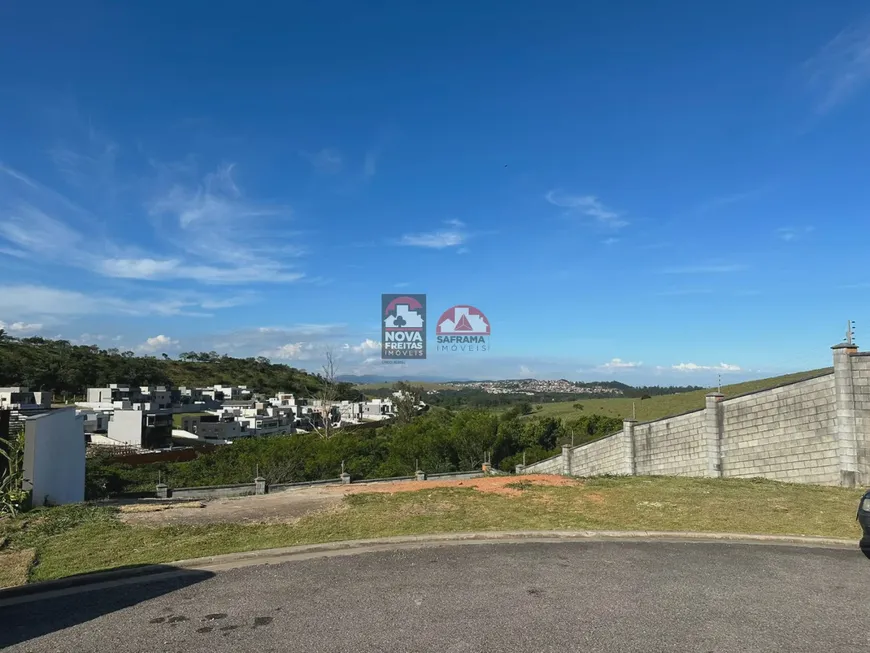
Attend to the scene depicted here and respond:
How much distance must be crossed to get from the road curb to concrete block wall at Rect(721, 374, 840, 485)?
6.45 meters

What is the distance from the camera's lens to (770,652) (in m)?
4.20

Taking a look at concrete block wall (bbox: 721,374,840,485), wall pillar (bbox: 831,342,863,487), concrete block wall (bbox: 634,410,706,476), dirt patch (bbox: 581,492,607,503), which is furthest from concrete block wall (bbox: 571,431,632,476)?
dirt patch (bbox: 581,492,607,503)

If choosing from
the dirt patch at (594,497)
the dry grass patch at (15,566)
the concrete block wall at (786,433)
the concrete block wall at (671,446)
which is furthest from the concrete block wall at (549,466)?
the dry grass patch at (15,566)

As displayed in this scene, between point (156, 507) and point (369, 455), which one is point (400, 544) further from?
point (369, 455)

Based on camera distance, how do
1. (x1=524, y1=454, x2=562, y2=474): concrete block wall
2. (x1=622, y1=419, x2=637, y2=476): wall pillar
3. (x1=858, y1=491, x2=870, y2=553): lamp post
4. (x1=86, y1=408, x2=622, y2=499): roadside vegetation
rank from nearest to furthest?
(x1=858, y1=491, x2=870, y2=553): lamp post < (x1=622, y1=419, x2=637, y2=476): wall pillar < (x1=524, y1=454, x2=562, y2=474): concrete block wall < (x1=86, y1=408, x2=622, y2=499): roadside vegetation

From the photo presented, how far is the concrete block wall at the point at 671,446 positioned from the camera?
→ 53.6 feet

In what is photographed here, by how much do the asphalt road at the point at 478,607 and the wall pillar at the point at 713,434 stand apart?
9.07m

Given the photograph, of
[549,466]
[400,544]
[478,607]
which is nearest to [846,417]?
[400,544]

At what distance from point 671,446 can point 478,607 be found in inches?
578

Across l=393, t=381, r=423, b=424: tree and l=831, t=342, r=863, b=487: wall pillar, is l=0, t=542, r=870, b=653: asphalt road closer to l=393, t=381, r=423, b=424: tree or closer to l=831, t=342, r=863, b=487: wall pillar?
l=831, t=342, r=863, b=487: wall pillar

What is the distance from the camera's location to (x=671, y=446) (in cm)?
1759

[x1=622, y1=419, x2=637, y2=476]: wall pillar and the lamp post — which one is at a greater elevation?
the lamp post

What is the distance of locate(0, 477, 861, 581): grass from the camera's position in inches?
275

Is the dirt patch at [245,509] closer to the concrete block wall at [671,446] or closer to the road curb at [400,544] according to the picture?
the road curb at [400,544]
